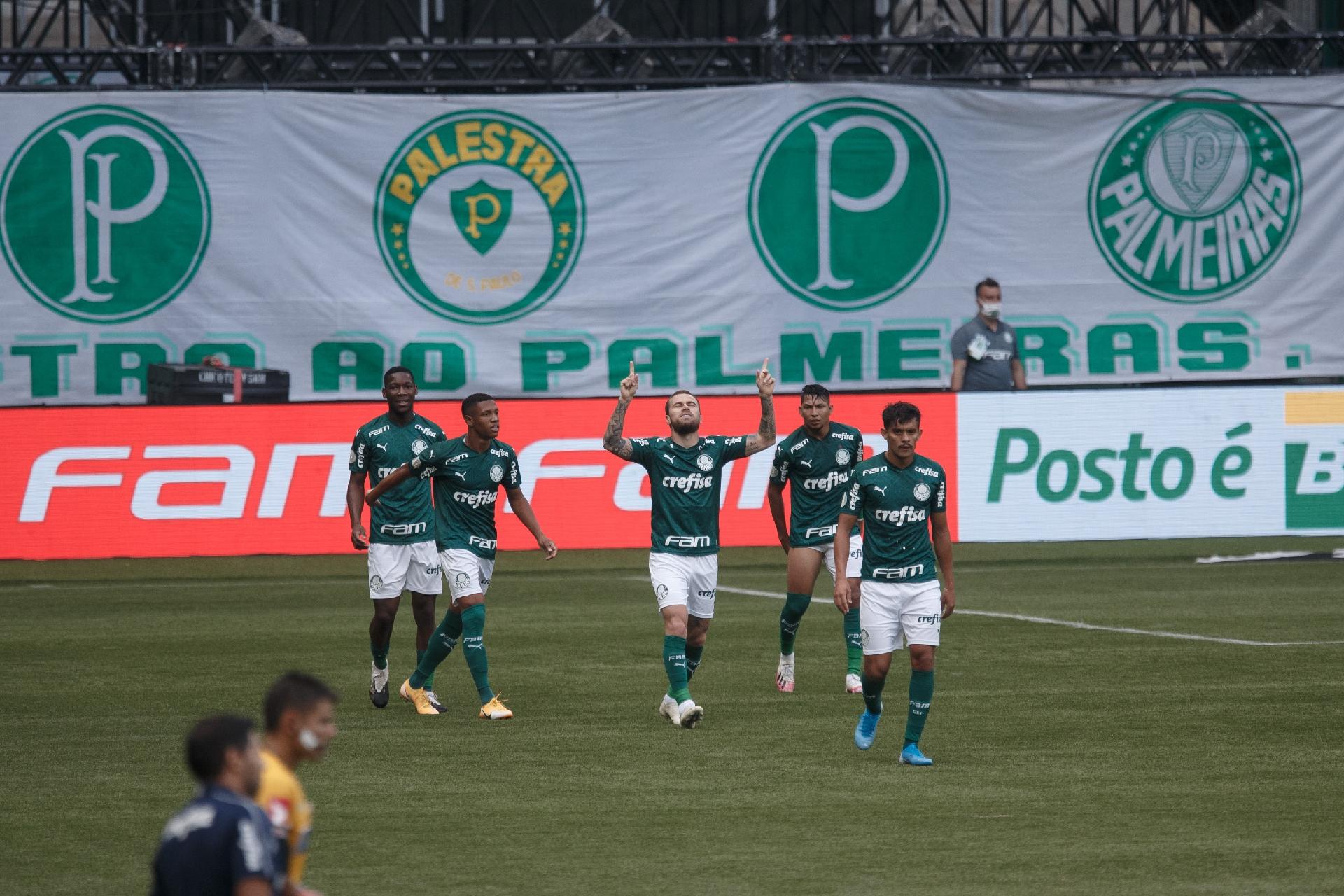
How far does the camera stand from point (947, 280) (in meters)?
24.7

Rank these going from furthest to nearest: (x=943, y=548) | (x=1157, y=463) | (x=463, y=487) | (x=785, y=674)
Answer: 1. (x=1157, y=463)
2. (x=785, y=674)
3. (x=463, y=487)
4. (x=943, y=548)

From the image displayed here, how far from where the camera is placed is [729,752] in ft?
34.2

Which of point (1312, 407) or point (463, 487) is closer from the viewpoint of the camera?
point (463, 487)

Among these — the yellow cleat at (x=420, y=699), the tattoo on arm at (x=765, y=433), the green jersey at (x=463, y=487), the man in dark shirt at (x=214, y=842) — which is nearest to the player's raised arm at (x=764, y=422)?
the tattoo on arm at (x=765, y=433)

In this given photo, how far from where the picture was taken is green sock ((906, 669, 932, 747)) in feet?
32.6

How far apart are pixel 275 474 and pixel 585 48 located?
7.64 metres

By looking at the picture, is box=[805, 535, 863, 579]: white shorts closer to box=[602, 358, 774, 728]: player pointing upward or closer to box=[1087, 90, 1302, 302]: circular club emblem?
box=[602, 358, 774, 728]: player pointing upward

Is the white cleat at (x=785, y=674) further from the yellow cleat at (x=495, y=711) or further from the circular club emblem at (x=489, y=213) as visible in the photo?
the circular club emblem at (x=489, y=213)

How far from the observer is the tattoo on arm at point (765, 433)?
1204 cm

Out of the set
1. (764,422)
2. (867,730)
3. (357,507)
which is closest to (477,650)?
(357,507)

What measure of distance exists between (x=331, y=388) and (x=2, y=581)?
5.21 meters

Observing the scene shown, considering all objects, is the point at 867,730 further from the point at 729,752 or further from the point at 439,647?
the point at 439,647

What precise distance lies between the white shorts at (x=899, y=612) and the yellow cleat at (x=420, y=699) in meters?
3.43

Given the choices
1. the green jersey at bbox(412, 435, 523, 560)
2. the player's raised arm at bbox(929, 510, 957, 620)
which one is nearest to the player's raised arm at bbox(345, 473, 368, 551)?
the green jersey at bbox(412, 435, 523, 560)
